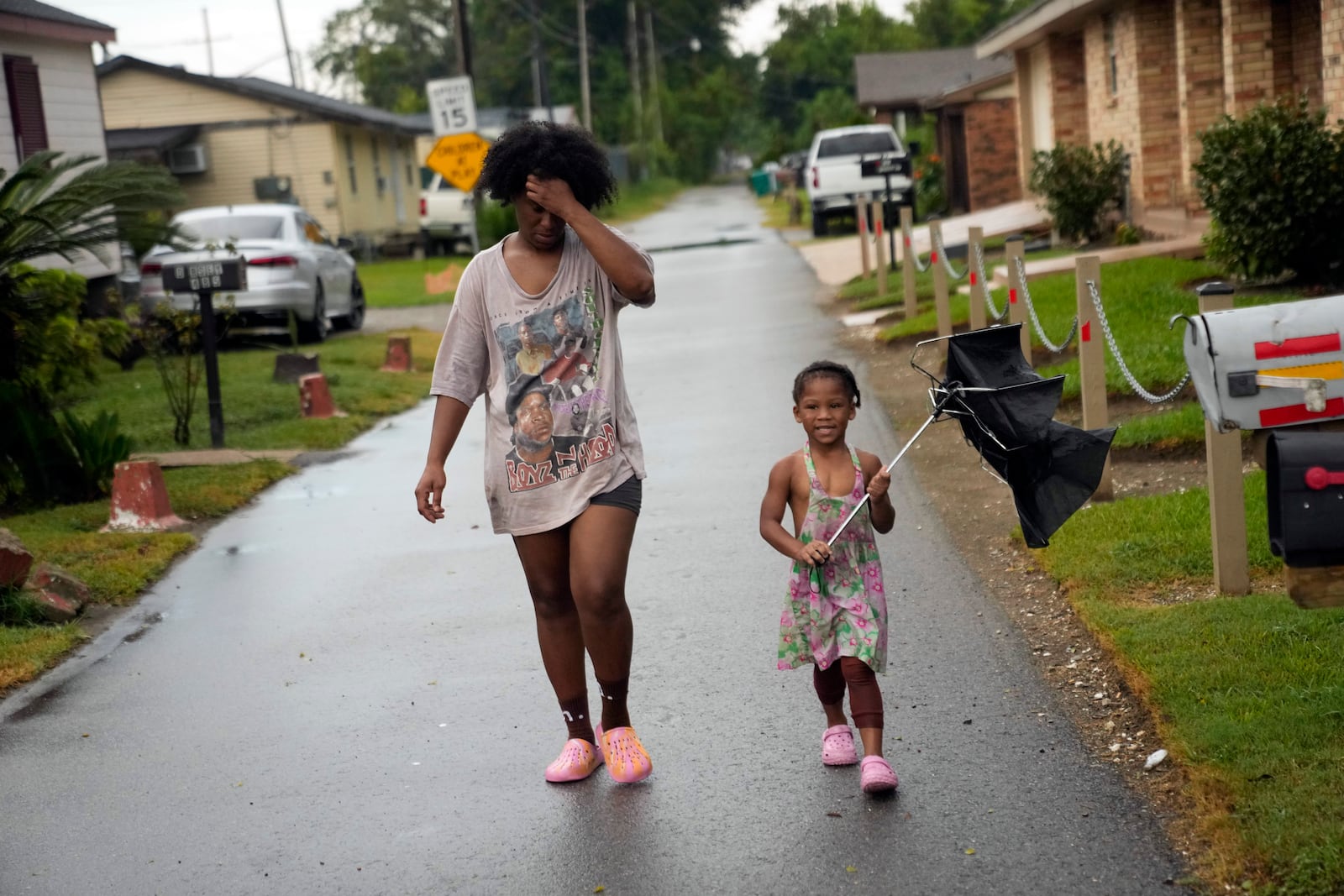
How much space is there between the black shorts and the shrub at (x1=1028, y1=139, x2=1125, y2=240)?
58.1ft

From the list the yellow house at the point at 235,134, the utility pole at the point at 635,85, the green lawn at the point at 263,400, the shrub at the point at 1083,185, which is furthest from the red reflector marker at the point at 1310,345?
the utility pole at the point at 635,85

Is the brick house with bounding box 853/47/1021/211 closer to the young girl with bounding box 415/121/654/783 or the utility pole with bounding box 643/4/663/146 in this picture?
the young girl with bounding box 415/121/654/783

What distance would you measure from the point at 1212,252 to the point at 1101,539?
726 centimetres

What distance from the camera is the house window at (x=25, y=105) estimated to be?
60.7 ft

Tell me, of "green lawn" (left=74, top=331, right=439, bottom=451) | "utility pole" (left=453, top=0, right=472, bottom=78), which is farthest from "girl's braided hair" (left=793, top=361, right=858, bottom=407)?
"utility pole" (left=453, top=0, right=472, bottom=78)

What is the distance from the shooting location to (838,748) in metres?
4.94

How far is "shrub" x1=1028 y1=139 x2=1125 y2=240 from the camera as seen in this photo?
70.0 ft

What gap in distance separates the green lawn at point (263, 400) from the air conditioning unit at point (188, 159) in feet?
67.6

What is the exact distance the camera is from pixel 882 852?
14.0 feet

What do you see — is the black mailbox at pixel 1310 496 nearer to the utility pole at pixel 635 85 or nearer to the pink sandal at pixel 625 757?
the pink sandal at pixel 625 757

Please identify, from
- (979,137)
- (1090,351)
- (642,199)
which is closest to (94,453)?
(1090,351)

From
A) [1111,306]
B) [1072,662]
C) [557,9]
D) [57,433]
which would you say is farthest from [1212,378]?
[557,9]

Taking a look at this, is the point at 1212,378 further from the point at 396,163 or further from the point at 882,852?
the point at 396,163

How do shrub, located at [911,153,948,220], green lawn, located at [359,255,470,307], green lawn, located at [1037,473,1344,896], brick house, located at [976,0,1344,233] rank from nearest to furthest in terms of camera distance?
green lawn, located at [1037,473,1344,896] < brick house, located at [976,0,1344,233] < green lawn, located at [359,255,470,307] < shrub, located at [911,153,948,220]
